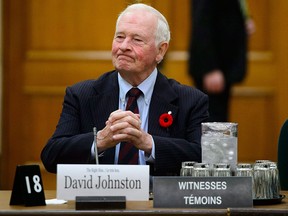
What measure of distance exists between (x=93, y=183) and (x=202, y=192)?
14.0 inches

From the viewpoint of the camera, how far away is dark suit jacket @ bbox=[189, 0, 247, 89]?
20.2 feet

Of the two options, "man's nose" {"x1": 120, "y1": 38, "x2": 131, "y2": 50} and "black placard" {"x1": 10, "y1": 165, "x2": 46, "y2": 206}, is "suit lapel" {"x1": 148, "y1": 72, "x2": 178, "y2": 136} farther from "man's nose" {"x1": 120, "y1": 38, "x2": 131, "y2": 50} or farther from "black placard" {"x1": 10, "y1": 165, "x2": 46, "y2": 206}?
"black placard" {"x1": 10, "y1": 165, "x2": 46, "y2": 206}

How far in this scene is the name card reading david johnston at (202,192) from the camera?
2857 millimetres

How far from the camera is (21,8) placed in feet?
22.3

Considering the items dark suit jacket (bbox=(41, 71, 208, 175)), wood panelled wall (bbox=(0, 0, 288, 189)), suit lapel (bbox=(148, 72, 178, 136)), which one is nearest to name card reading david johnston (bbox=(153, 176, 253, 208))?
dark suit jacket (bbox=(41, 71, 208, 175))

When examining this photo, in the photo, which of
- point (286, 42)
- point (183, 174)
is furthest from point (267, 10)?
point (183, 174)

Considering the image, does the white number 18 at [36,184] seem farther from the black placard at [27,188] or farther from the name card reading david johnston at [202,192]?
the name card reading david johnston at [202,192]

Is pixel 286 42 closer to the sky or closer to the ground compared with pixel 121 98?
closer to the sky

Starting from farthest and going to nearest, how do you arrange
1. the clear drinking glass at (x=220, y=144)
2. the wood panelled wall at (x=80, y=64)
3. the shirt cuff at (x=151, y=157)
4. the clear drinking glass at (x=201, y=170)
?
the wood panelled wall at (x=80, y=64) → the shirt cuff at (x=151, y=157) → the clear drinking glass at (x=220, y=144) → the clear drinking glass at (x=201, y=170)

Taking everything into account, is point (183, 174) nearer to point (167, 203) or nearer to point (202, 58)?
point (167, 203)

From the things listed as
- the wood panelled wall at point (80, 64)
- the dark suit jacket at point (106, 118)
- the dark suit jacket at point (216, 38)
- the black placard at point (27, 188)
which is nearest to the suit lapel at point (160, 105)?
the dark suit jacket at point (106, 118)

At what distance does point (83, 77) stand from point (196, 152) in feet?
10.5

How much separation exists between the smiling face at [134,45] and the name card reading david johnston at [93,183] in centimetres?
92

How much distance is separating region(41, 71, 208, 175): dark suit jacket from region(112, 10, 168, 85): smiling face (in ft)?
0.40
